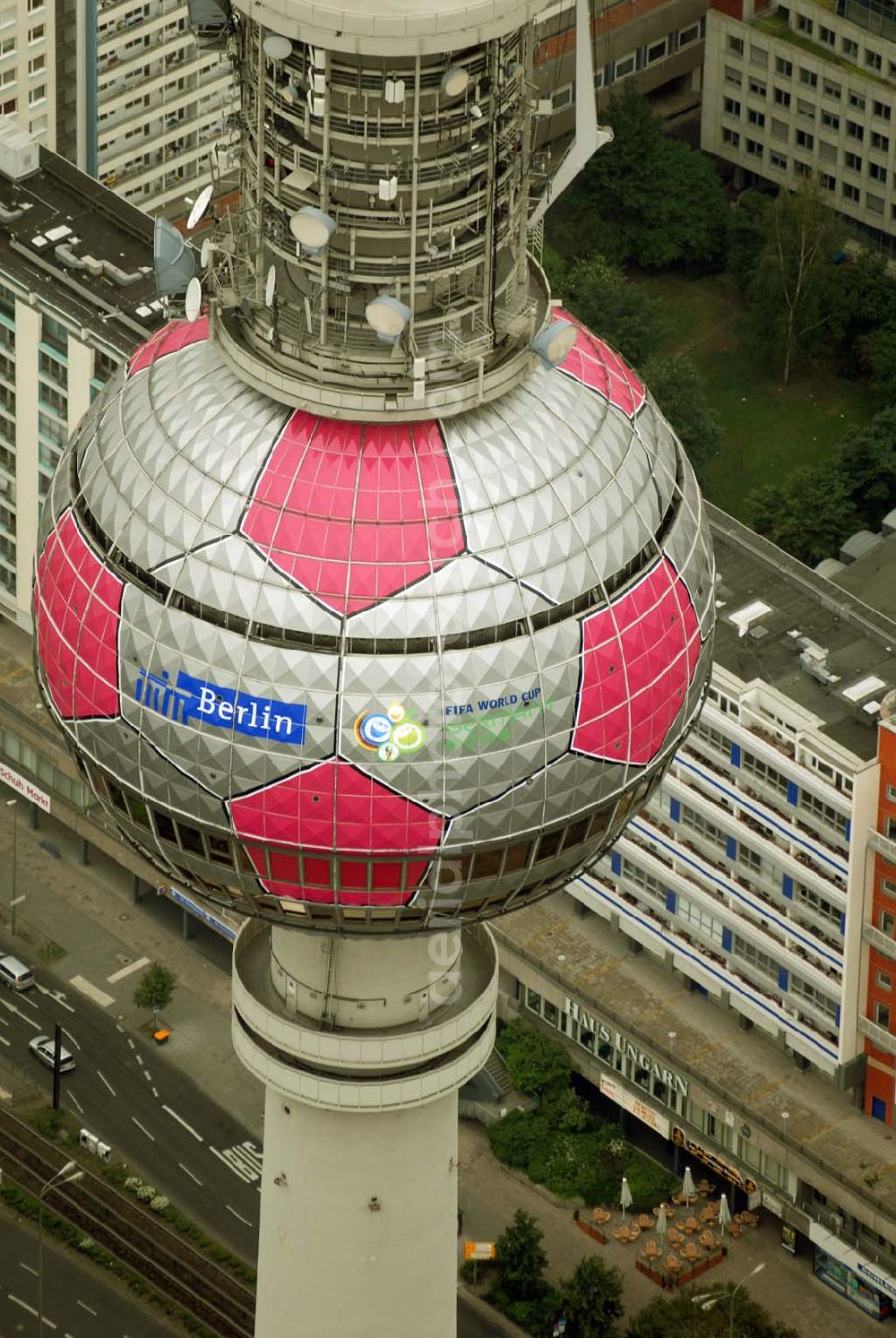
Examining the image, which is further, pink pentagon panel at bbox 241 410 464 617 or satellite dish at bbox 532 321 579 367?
satellite dish at bbox 532 321 579 367

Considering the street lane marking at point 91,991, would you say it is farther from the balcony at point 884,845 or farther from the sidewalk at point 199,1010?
the balcony at point 884,845

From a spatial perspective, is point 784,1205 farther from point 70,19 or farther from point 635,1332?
Answer: point 70,19

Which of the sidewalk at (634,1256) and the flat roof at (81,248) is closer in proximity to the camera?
the sidewalk at (634,1256)

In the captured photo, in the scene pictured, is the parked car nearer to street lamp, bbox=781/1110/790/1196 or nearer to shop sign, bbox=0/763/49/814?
shop sign, bbox=0/763/49/814

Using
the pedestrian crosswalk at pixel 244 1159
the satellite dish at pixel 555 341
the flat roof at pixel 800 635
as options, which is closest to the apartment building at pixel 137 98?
the flat roof at pixel 800 635

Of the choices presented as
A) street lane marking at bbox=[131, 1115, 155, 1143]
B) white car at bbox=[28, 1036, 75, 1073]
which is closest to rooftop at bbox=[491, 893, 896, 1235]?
Answer: street lane marking at bbox=[131, 1115, 155, 1143]

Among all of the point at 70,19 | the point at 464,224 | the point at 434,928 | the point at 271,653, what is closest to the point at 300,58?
the point at 464,224

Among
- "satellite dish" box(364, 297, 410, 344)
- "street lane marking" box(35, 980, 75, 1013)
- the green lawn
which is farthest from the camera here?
the green lawn
